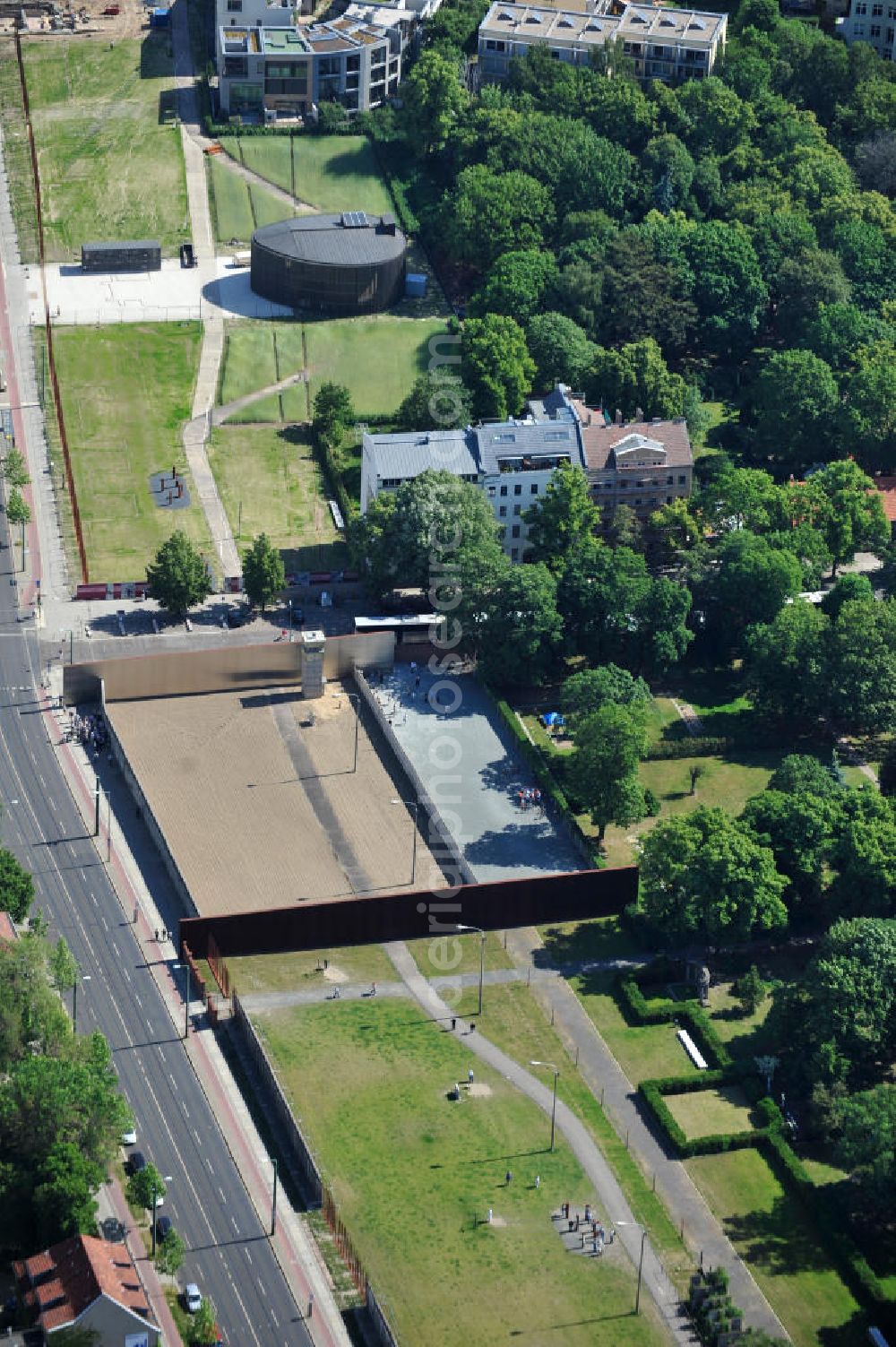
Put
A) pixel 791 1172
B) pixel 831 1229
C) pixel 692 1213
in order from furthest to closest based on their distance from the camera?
pixel 791 1172
pixel 692 1213
pixel 831 1229

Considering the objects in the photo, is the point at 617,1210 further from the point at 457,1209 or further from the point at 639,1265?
the point at 457,1209

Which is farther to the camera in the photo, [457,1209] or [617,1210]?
[617,1210]

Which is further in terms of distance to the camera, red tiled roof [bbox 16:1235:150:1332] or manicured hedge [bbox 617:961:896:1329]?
manicured hedge [bbox 617:961:896:1329]

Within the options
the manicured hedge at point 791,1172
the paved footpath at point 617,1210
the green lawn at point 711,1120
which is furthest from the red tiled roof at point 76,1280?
the green lawn at point 711,1120

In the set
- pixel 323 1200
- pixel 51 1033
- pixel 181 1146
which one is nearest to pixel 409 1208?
pixel 323 1200

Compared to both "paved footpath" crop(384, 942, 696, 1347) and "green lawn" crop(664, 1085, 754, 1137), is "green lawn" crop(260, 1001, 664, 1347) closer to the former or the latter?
"paved footpath" crop(384, 942, 696, 1347)

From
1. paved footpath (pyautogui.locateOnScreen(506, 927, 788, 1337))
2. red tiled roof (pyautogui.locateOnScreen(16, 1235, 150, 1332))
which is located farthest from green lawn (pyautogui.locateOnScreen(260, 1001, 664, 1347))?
red tiled roof (pyautogui.locateOnScreen(16, 1235, 150, 1332))

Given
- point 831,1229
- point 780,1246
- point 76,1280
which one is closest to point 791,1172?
point 831,1229
